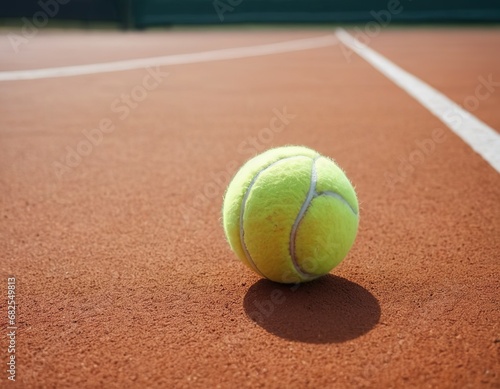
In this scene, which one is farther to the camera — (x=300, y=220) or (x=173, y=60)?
(x=173, y=60)

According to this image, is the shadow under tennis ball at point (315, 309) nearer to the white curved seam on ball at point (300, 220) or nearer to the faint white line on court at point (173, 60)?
the white curved seam on ball at point (300, 220)

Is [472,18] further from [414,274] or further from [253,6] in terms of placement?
[414,274]

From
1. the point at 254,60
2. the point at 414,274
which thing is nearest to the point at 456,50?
the point at 254,60

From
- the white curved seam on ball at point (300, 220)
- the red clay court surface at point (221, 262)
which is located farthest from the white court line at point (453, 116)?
the white curved seam on ball at point (300, 220)

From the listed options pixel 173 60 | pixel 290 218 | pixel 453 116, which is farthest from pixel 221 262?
pixel 173 60

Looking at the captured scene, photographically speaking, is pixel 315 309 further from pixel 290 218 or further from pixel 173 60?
pixel 173 60

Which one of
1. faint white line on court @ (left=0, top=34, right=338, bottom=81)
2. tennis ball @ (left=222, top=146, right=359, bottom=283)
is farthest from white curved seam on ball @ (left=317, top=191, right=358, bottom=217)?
faint white line on court @ (left=0, top=34, right=338, bottom=81)

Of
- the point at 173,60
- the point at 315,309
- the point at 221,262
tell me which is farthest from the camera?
the point at 173,60
